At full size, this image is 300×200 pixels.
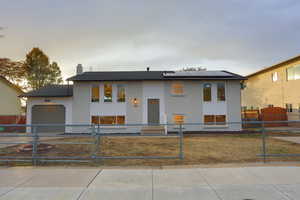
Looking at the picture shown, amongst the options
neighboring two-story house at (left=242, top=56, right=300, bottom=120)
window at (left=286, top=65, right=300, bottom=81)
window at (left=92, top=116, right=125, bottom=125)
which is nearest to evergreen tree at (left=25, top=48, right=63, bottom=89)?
window at (left=92, top=116, right=125, bottom=125)

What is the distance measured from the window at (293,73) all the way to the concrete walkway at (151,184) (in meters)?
20.3

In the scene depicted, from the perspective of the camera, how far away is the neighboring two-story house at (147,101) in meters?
18.5

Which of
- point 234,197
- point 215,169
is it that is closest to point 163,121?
point 215,169

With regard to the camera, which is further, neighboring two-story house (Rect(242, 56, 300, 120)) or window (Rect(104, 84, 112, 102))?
neighboring two-story house (Rect(242, 56, 300, 120))

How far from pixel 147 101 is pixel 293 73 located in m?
17.7

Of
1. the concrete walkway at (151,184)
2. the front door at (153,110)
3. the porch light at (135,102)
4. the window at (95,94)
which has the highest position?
the window at (95,94)

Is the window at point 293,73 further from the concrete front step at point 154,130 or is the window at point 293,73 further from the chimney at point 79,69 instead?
the chimney at point 79,69

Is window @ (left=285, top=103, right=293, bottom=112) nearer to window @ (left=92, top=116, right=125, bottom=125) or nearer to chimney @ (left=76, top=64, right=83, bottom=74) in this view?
window @ (left=92, top=116, right=125, bottom=125)

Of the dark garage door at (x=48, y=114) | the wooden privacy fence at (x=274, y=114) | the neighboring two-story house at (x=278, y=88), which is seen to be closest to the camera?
the dark garage door at (x=48, y=114)

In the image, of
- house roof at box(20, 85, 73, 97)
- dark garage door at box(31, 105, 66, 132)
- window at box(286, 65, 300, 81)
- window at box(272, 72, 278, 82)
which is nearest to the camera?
house roof at box(20, 85, 73, 97)

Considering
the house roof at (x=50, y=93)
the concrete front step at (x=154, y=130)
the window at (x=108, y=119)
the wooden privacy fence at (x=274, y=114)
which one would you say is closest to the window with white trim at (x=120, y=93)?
the window at (x=108, y=119)

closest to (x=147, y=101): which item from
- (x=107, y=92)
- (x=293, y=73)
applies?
(x=107, y=92)

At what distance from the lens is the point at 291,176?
5.30 meters

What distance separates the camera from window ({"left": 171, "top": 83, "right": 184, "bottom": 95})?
1886cm
